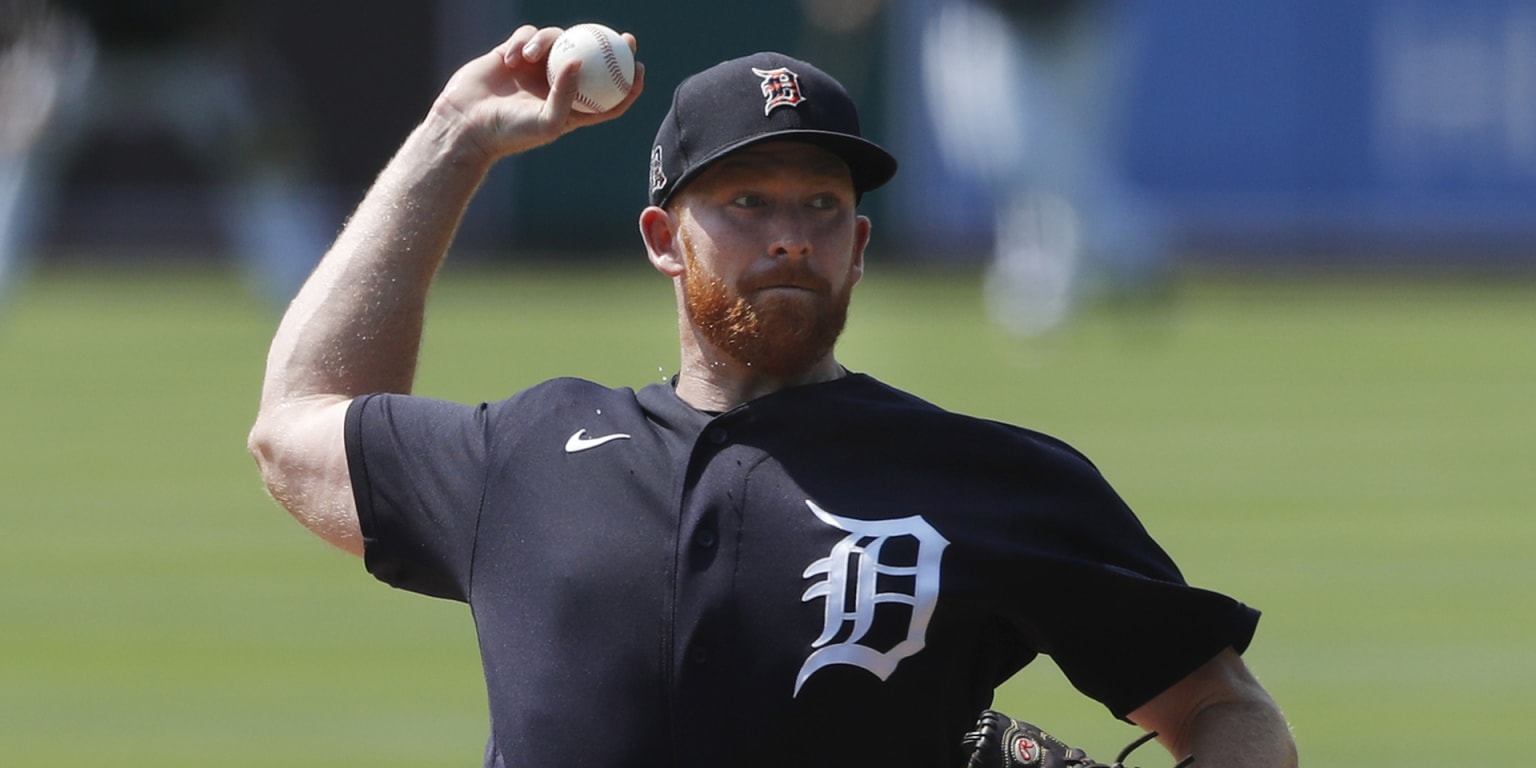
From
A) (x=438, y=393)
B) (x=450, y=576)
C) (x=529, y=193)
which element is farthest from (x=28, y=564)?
(x=529, y=193)

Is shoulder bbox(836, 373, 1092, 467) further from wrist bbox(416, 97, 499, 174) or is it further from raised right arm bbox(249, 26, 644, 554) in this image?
wrist bbox(416, 97, 499, 174)

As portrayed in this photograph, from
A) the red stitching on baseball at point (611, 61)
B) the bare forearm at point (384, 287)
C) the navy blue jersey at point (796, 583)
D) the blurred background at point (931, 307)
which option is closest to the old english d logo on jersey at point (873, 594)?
the navy blue jersey at point (796, 583)

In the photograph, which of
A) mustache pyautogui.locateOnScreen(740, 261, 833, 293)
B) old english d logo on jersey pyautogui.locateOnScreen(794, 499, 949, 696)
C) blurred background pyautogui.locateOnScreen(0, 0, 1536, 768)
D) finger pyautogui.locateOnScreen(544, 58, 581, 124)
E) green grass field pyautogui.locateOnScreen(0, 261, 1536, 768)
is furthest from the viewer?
blurred background pyautogui.locateOnScreen(0, 0, 1536, 768)

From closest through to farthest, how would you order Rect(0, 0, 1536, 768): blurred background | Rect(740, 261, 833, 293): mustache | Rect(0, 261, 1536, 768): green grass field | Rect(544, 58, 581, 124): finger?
Rect(740, 261, 833, 293): mustache → Rect(544, 58, 581, 124): finger → Rect(0, 261, 1536, 768): green grass field → Rect(0, 0, 1536, 768): blurred background

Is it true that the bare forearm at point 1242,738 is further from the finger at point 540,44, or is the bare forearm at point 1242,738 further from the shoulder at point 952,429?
the finger at point 540,44

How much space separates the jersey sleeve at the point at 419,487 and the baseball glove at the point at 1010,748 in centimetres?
70

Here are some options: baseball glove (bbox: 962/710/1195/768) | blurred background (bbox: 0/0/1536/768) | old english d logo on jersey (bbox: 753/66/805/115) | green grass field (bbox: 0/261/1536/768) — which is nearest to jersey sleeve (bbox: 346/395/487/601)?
old english d logo on jersey (bbox: 753/66/805/115)

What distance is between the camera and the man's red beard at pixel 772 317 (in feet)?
11.2

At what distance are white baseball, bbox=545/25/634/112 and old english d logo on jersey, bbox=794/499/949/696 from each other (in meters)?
0.80

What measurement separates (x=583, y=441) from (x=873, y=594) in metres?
0.46

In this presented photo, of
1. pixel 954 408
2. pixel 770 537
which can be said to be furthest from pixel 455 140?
pixel 954 408

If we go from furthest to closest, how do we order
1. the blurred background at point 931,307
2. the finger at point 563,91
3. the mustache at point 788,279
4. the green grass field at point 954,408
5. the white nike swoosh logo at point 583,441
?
1. the blurred background at point 931,307
2. the green grass field at point 954,408
3. the finger at point 563,91
4. the white nike swoosh logo at point 583,441
5. the mustache at point 788,279

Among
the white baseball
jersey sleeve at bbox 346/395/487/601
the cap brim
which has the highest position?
the white baseball

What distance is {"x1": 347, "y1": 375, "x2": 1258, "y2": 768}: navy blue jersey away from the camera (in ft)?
10.9
